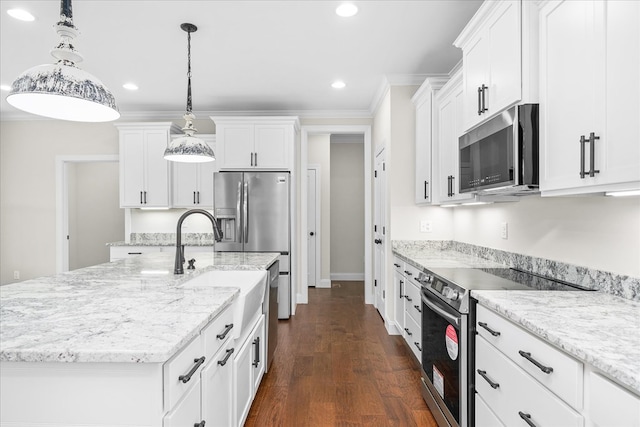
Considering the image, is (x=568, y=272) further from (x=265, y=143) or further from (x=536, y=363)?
(x=265, y=143)

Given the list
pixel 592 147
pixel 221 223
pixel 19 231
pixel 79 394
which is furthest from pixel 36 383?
pixel 19 231

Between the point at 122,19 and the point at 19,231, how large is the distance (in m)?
4.25

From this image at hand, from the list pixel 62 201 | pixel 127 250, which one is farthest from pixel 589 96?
pixel 62 201

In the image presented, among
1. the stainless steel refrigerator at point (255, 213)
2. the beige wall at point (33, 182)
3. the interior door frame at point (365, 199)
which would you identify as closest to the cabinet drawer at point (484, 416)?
the stainless steel refrigerator at point (255, 213)

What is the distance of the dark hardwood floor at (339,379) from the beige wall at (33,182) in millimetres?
3818

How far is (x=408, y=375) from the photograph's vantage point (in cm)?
288

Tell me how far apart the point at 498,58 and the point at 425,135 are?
154 centimetres

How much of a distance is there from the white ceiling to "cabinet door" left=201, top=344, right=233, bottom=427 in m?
2.35

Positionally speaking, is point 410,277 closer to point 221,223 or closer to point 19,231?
point 221,223

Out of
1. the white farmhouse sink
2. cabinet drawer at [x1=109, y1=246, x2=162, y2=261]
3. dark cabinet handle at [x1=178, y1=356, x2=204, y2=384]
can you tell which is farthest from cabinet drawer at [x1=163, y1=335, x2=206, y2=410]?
cabinet drawer at [x1=109, y1=246, x2=162, y2=261]

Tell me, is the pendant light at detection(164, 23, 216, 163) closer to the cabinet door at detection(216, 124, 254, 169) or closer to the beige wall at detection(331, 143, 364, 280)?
the cabinet door at detection(216, 124, 254, 169)

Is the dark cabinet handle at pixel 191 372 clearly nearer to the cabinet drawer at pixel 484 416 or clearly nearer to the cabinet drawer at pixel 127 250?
the cabinet drawer at pixel 484 416

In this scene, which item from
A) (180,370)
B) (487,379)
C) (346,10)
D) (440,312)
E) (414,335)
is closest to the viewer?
(180,370)

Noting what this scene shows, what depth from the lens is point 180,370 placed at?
44.4 inches
